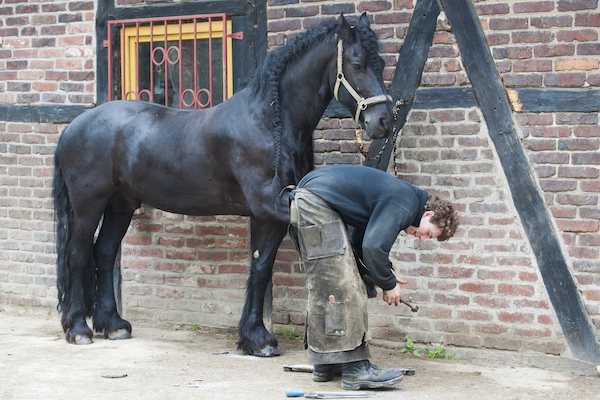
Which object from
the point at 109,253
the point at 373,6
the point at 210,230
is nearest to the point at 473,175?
the point at 373,6

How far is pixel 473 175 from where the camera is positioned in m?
4.84

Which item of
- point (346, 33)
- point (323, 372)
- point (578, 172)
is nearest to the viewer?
point (323, 372)

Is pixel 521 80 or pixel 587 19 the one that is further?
pixel 521 80

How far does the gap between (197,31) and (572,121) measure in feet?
10.2

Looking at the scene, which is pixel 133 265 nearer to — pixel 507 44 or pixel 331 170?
pixel 331 170

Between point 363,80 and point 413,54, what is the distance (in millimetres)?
735

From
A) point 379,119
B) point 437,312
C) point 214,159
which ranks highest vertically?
point 379,119

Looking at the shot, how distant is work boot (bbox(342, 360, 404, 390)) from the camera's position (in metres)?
3.90

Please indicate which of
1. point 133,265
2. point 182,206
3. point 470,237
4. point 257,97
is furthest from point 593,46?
point 133,265

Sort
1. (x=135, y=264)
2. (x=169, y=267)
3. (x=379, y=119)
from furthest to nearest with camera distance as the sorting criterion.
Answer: (x=135, y=264) < (x=169, y=267) < (x=379, y=119)

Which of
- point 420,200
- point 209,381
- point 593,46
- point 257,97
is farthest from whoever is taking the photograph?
point 257,97

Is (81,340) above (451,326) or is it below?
below

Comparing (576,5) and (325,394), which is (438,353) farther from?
(576,5)

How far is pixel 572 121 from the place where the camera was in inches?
180
